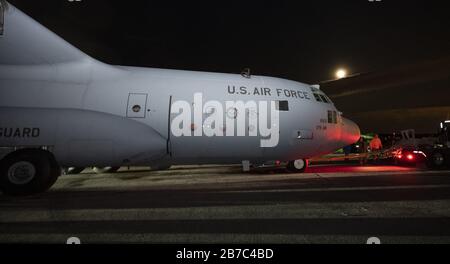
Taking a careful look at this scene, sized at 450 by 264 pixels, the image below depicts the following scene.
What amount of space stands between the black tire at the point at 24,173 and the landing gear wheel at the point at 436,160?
635 inches

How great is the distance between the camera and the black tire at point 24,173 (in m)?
7.41

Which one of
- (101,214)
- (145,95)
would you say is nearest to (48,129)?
(145,95)

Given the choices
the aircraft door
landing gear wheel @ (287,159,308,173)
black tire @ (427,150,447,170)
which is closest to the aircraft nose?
landing gear wheel @ (287,159,308,173)

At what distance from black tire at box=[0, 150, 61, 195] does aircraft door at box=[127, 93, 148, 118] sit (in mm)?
2540

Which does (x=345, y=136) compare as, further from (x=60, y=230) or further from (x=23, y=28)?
(x=23, y=28)

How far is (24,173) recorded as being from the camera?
7512mm

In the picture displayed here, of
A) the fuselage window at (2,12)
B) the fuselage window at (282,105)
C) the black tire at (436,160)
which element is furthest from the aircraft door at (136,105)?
the black tire at (436,160)

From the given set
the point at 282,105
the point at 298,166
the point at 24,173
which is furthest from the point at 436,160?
the point at 24,173

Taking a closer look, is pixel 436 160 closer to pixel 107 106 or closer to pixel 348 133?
pixel 348 133

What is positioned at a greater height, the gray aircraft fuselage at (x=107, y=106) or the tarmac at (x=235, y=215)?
the gray aircraft fuselage at (x=107, y=106)

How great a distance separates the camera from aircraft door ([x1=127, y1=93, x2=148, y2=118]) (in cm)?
883

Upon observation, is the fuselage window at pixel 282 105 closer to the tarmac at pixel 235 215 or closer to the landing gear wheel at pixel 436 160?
the tarmac at pixel 235 215

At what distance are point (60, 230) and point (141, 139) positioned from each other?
3984mm

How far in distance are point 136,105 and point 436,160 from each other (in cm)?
1424
